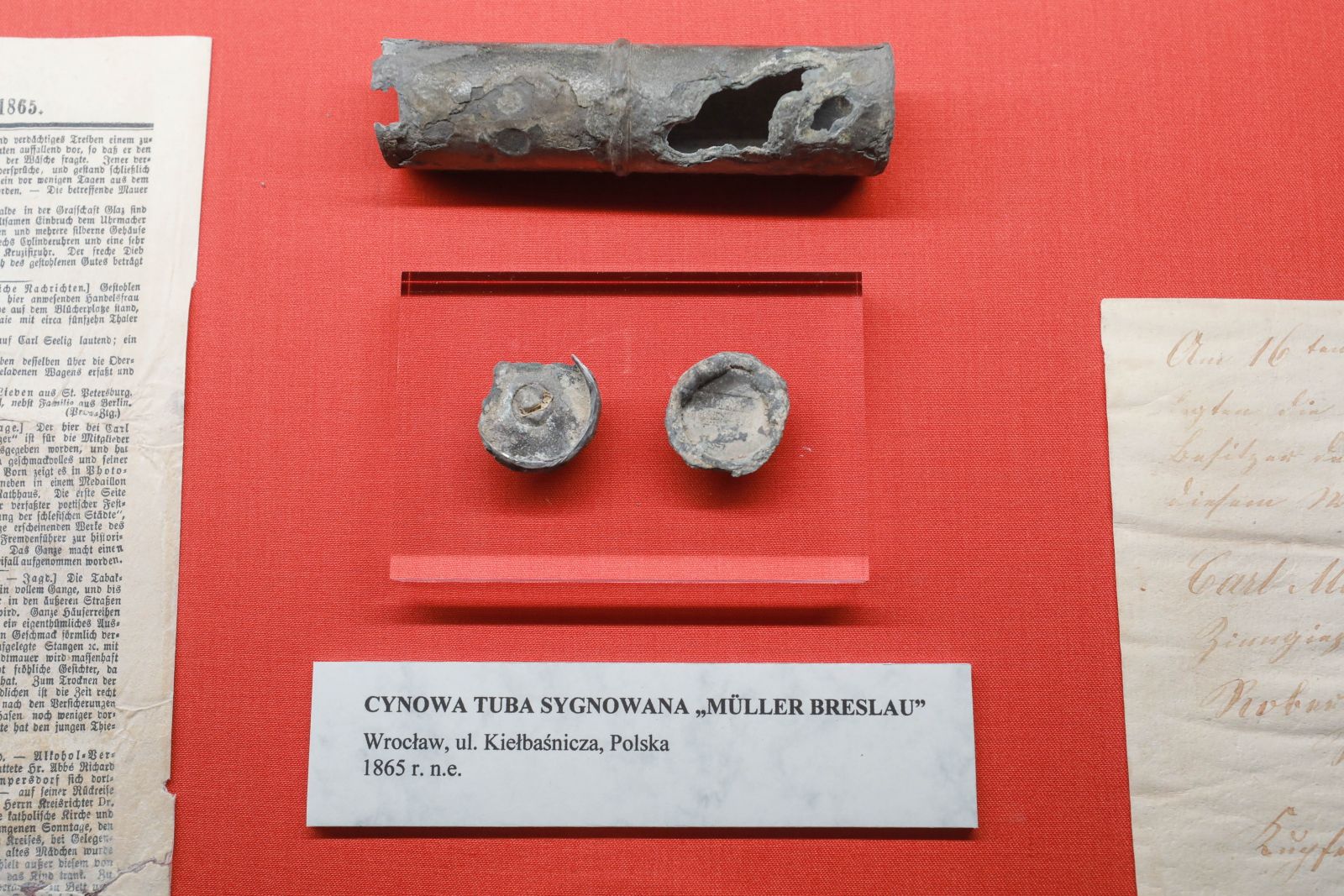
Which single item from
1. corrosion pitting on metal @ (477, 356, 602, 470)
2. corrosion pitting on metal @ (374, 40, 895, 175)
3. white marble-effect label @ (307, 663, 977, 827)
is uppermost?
corrosion pitting on metal @ (374, 40, 895, 175)

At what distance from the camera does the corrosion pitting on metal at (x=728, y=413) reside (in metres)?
2.29

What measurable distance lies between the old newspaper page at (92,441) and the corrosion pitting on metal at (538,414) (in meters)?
0.88

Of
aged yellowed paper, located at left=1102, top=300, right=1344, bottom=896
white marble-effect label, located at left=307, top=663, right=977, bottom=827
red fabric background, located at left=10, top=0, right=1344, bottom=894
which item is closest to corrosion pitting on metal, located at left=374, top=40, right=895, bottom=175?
red fabric background, located at left=10, top=0, right=1344, bottom=894

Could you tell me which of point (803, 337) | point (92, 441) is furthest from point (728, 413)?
point (92, 441)

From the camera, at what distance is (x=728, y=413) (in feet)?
7.75

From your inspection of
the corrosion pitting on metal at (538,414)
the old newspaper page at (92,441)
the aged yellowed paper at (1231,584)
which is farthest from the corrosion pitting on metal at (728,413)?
the old newspaper page at (92,441)

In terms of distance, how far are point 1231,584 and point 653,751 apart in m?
1.57

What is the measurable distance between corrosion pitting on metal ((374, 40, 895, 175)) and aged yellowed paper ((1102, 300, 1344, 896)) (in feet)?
2.96

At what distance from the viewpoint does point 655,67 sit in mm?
2326

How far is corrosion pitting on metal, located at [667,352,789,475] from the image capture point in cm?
229

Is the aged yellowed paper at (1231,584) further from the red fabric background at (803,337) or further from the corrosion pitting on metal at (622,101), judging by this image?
the corrosion pitting on metal at (622,101)

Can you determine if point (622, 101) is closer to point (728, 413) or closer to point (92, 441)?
point (728, 413)

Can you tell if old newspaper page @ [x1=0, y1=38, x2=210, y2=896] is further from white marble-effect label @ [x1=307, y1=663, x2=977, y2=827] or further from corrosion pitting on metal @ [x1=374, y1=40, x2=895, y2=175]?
corrosion pitting on metal @ [x1=374, y1=40, x2=895, y2=175]

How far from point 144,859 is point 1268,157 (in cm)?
353
